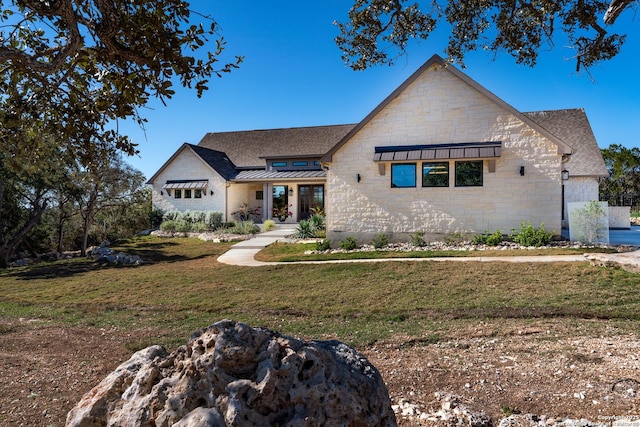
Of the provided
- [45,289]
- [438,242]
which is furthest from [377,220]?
[45,289]

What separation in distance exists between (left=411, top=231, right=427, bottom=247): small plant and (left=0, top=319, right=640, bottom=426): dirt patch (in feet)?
29.6

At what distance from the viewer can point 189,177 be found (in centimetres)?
2803

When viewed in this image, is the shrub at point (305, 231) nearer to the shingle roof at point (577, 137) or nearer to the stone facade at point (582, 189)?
the stone facade at point (582, 189)

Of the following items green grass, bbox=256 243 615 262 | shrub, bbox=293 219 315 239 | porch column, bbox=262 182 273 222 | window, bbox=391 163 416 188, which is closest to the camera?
green grass, bbox=256 243 615 262

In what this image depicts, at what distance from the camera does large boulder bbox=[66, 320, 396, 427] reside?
2.05 meters

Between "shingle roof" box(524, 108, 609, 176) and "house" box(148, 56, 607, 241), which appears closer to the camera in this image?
"house" box(148, 56, 607, 241)

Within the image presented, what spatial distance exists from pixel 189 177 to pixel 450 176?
64.7ft

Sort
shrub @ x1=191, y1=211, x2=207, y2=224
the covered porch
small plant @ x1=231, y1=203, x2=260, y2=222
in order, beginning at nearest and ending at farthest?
shrub @ x1=191, y1=211, x2=207, y2=224
the covered porch
small plant @ x1=231, y1=203, x2=260, y2=222

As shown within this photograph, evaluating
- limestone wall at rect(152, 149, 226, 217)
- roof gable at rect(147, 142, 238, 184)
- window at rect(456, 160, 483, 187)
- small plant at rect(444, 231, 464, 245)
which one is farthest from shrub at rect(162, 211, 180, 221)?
window at rect(456, 160, 483, 187)

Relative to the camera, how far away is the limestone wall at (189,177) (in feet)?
89.1

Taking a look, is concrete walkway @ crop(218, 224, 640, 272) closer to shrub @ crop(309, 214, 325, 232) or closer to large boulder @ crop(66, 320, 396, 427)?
shrub @ crop(309, 214, 325, 232)

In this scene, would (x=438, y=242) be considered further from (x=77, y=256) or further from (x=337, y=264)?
(x=77, y=256)

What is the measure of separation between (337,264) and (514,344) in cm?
727

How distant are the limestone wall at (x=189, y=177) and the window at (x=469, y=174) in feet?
55.9
